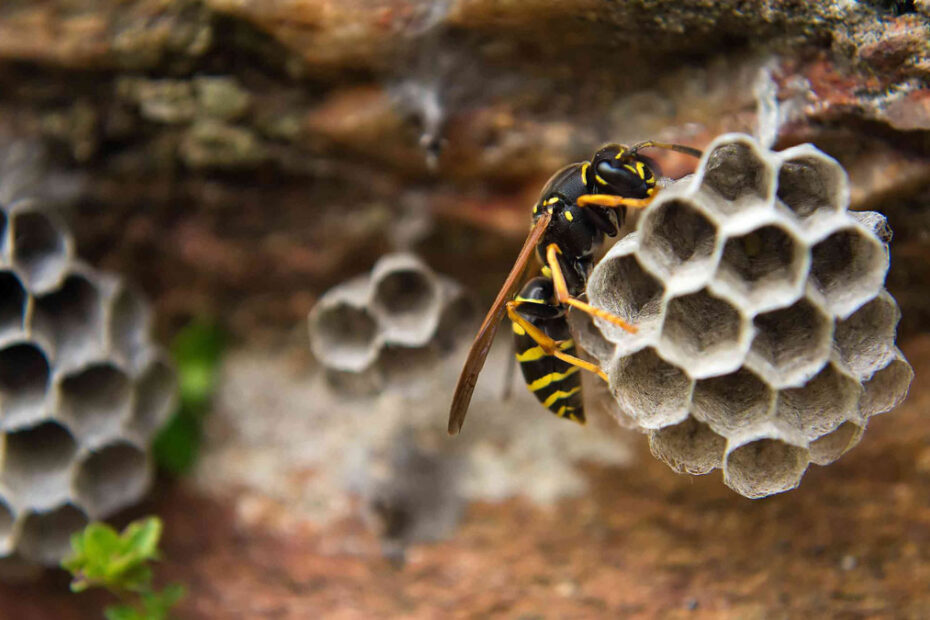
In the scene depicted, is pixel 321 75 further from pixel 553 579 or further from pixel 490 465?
pixel 553 579

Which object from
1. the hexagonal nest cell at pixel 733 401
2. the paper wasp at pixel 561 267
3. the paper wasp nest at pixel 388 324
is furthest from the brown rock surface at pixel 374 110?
the hexagonal nest cell at pixel 733 401

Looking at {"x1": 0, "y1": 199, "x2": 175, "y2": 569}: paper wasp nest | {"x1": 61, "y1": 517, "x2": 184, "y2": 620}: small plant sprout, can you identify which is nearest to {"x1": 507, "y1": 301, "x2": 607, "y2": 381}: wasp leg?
{"x1": 61, "y1": 517, "x2": 184, "y2": 620}: small plant sprout

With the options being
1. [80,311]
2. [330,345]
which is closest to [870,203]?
[330,345]

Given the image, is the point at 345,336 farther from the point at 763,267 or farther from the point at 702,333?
the point at 763,267

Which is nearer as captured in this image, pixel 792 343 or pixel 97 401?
pixel 792 343

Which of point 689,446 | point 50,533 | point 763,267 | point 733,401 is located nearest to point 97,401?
point 50,533

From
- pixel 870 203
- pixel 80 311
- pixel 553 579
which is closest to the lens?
pixel 870 203

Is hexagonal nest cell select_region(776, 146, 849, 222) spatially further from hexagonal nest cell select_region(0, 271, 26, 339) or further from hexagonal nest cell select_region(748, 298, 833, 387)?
hexagonal nest cell select_region(0, 271, 26, 339)
